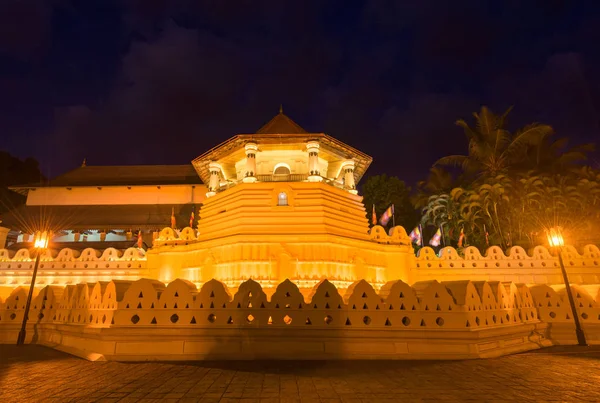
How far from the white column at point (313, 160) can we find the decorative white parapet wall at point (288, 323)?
393 inches

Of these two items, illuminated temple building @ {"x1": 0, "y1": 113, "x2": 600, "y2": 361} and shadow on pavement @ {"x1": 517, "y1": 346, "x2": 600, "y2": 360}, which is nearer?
illuminated temple building @ {"x1": 0, "y1": 113, "x2": 600, "y2": 361}

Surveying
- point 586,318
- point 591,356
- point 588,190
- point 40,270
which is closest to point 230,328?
point 591,356

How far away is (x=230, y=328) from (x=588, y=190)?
25.8 m

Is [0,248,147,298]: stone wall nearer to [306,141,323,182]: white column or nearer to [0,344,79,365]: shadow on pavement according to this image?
[0,344,79,365]: shadow on pavement

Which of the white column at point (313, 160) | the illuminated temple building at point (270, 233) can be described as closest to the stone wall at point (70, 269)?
the illuminated temple building at point (270, 233)

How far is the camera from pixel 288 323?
828 cm

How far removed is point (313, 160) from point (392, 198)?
24.5 metres

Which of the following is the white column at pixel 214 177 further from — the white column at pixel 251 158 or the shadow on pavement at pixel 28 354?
the shadow on pavement at pixel 28 354

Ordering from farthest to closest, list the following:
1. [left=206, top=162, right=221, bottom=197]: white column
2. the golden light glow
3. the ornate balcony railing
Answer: [left=206, top=162, right=221, bottom=197]: white column, the ornate balcony railing, the golden light glow

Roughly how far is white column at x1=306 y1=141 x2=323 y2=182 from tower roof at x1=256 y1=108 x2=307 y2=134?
1.91m

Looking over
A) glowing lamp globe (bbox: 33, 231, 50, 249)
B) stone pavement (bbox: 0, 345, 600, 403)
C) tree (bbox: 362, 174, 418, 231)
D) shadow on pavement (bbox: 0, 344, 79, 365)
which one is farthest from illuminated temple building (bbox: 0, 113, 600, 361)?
tree (bbox: 362, 174, 418, 231)

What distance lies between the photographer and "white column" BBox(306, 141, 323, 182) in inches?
710

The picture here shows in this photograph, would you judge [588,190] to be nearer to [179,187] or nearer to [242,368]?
[242,368]

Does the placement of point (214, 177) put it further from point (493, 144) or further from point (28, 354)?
point (493, 144)
